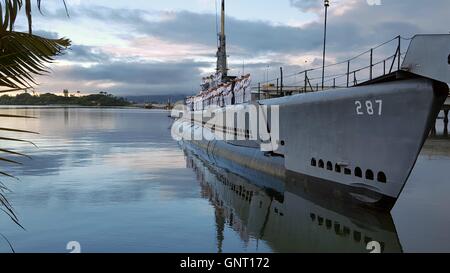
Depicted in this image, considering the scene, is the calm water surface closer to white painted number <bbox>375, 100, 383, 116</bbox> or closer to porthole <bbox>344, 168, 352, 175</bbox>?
porthole <bbox>344, 168, 352, 175</bbox>

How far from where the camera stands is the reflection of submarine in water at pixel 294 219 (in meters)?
11.7

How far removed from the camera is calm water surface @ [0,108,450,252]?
37.0 feet

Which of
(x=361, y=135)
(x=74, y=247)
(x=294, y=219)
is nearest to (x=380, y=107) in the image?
(x=361, y=135)

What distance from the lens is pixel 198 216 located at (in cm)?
1429

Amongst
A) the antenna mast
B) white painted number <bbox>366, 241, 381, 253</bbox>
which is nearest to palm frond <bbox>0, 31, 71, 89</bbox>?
white painted number <bbox>366, 241, 381, 253</bbox>

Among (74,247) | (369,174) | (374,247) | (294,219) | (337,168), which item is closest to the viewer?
(74,247)

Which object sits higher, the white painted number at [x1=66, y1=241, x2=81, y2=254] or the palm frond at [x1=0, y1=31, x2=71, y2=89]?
the palm frond at [x1=0, y1=31, x2=71, y2=89]

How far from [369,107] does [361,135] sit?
913 millimetres

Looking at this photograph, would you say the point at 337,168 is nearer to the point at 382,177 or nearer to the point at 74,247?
the point at 382,177

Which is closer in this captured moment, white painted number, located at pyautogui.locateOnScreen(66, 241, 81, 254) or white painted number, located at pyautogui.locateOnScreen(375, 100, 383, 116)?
white painted number, located at pyautogui.locateOnScreen(66, 241, 81, 254)

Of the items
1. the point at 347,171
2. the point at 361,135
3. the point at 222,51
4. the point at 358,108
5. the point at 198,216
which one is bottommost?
the point at 198,216

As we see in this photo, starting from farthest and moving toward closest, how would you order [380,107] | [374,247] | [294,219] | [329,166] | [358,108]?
[329,166] < [358,108] < [294,219] < [380,107] < [374,247]

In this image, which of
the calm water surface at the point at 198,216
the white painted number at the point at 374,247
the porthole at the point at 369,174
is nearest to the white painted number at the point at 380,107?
the porthole at the point at 369,174

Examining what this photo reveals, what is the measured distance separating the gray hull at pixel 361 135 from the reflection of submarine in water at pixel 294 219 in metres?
0.69
